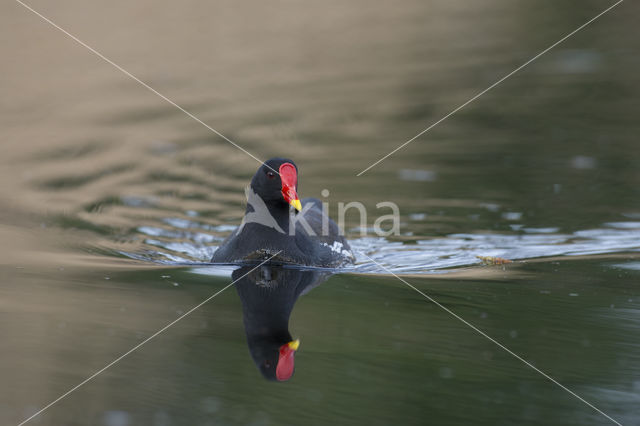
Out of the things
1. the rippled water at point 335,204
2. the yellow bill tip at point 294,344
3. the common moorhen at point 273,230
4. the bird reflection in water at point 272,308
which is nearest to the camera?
the rippled water at point 335,204

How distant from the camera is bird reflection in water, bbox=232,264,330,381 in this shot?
4398 millimetres

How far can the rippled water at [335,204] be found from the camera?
4.06 meters

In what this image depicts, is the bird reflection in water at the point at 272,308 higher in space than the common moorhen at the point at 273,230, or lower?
lower

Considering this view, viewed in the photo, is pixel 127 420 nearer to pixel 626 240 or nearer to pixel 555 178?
pixel 626 240

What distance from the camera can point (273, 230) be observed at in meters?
6.49

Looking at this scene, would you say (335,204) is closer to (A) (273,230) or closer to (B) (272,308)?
(A) (273,230)

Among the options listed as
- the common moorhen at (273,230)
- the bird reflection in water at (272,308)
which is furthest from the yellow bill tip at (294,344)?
the common moorhen at (273,230)

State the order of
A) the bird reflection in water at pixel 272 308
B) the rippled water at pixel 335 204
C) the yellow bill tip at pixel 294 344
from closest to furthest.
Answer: the rippled water at pixel 335 204
the bird reflection in water at pixel 272 308
the yellow bill tip at pixel 294 344

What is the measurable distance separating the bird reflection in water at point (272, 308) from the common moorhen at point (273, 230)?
14 centimetres

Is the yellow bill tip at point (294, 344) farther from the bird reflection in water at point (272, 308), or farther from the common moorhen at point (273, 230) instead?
the common moorhen at point (273, 230)

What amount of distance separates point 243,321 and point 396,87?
799 cm

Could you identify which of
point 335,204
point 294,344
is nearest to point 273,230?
point 335,204

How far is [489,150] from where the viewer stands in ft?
31.2

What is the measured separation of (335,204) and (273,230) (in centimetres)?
188
